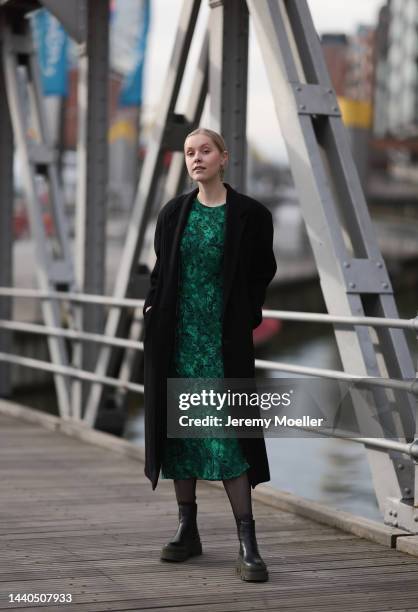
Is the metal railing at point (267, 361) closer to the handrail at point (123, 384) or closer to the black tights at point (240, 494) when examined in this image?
the handrail at point (123, 384)

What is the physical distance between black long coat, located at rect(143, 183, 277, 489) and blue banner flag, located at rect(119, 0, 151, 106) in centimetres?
1814

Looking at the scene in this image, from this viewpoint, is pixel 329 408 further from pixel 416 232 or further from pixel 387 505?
pixel 416 232

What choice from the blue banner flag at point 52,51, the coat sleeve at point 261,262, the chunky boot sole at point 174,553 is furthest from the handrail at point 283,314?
the blue banner flag at point 52,51

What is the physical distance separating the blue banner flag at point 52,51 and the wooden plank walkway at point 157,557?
12.9m

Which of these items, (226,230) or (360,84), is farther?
(360,84)

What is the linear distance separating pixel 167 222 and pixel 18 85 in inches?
233

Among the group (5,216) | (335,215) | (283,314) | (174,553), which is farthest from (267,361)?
(5,216)

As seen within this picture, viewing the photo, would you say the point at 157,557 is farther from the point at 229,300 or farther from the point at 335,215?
the point at 335,215

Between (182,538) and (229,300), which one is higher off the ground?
(229,300)

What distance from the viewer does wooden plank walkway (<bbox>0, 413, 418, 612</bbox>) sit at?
4.05m

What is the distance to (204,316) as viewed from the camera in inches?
169

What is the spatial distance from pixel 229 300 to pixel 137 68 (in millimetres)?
18968

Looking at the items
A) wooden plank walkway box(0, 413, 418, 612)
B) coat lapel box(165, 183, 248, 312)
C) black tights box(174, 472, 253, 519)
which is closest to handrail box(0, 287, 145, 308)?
wooden plank walkway box(0, 413, 418, 612)

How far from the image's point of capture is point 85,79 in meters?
8.87
